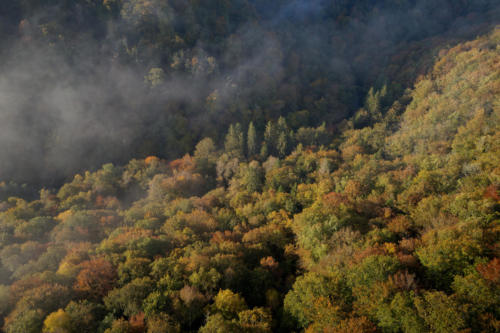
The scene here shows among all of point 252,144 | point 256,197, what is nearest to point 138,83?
point 252,144

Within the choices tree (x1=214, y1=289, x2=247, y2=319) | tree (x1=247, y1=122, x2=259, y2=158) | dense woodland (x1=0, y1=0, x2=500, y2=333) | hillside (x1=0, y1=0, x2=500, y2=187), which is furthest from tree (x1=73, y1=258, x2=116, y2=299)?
hillside (x1=0, y1=0, x2=500, y2=187)

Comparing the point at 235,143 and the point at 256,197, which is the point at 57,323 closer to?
the point at 256,197

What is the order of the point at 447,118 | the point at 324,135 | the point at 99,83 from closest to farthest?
the point at 447,118 < the point at 324,135 < the point at 99,83

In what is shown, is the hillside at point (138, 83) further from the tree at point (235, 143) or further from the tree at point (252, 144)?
the tree at point (252, 144)

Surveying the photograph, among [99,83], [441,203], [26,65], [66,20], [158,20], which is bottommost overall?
[441,203]

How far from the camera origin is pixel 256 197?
75938 millimetres

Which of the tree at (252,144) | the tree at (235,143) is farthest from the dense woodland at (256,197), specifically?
the tree at (252,144)

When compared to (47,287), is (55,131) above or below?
above

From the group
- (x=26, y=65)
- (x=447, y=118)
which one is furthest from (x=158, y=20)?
(x=447, y=118)

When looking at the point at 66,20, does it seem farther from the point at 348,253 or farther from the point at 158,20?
the point at 348,253

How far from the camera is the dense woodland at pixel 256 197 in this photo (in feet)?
96.4

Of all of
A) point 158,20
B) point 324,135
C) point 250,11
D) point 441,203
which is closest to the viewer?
point 441,203

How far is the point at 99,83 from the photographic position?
442ft

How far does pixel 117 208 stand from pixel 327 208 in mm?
66951
